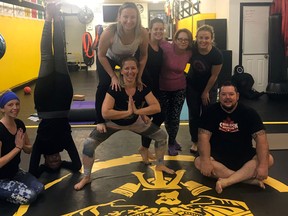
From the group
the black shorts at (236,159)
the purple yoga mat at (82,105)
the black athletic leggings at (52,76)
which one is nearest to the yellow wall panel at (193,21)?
the purple yoga mat at (82,105)

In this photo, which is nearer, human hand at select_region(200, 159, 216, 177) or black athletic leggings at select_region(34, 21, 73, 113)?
human hand at select_region(200, 159, 216, 177)

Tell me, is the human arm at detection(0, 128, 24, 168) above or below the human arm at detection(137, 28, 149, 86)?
below

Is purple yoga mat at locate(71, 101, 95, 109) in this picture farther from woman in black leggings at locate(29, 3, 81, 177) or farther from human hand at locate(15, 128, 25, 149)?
human hand at locate(15, 128, 25, 149)

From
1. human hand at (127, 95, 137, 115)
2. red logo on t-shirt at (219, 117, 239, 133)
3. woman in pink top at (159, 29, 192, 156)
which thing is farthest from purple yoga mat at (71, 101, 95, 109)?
red logo on t-shirt at (219, 117, 239, 133)

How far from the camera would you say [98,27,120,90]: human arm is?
3.00 m

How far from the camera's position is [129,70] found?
9.63 feet

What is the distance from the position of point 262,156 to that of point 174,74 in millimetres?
1191

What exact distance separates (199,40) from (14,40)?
667 cm

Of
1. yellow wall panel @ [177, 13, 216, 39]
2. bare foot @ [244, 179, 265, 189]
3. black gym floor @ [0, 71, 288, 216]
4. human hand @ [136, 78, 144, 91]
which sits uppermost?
yellow wall panel @ [177, 13, 216, 39]

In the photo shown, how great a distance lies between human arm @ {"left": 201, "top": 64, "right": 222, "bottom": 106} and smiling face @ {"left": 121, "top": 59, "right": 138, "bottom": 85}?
1.00 m

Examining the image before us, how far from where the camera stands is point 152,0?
15242 millimetres

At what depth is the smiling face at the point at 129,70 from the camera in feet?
9.60

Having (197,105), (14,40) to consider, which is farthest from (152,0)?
(197,105)

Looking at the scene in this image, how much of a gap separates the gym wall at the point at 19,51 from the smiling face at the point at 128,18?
5.69 m
